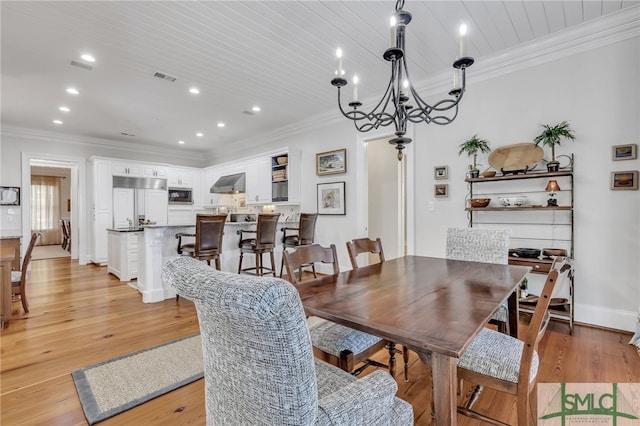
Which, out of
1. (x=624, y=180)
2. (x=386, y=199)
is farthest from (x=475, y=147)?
(x=386, y=199)

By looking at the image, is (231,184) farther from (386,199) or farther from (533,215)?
(533,215)

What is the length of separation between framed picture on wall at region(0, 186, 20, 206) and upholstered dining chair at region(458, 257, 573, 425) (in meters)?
7.80

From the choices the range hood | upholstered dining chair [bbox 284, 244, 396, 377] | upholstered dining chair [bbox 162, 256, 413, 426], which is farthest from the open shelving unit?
the range hood

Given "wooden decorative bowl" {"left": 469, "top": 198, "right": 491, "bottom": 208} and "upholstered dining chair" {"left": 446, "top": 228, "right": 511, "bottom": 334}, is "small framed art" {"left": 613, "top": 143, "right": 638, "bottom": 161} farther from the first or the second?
"upholstered dining chair" {"left": 446, "top": 228, "right": 511, "bottom": 334}

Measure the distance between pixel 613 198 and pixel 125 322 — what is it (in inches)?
192

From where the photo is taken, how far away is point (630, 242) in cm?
267

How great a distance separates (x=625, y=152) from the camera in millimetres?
2660

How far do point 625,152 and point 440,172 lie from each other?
1.63 m

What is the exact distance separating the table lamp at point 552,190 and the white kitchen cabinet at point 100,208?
24.9 ft

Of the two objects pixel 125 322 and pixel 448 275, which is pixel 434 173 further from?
pixel 125 322

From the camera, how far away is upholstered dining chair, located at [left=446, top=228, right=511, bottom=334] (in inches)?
94.4

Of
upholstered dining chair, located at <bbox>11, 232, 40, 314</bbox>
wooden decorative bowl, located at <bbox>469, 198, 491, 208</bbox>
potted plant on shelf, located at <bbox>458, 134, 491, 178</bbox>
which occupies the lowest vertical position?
upholstered dining chair, located at <bbox>11, 232, 40, 314</bbox>

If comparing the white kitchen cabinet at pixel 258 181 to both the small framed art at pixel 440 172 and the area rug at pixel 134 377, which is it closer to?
the small framed art at pixel 440 172

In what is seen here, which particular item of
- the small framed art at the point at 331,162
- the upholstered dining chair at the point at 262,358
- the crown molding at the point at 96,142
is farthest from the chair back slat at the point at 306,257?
the crown molding at the point at 96,142
